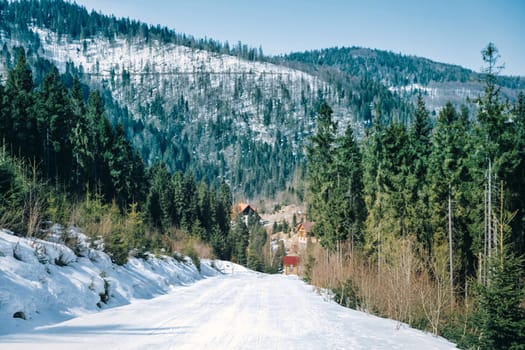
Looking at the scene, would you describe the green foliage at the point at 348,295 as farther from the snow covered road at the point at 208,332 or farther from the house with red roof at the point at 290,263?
the house with red roof at the point at 290,263

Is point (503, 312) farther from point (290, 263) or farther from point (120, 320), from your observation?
point (290, 263)

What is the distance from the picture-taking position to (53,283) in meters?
10.5

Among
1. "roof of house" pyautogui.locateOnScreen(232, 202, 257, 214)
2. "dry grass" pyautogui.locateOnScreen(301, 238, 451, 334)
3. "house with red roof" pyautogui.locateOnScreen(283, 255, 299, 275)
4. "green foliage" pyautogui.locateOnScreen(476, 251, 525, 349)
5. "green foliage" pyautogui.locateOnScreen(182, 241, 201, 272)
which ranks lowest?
"roof of house" pyautogui.locateOnScreen(232, 202, 257, 214)

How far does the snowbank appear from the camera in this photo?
8578 millimetres

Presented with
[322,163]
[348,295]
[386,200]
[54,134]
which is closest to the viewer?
[348,295]

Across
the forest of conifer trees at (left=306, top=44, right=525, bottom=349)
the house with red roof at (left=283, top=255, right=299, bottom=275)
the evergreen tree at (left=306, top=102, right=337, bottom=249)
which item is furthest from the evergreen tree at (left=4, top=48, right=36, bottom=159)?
the house with red roof at (left=283, top=255, right=299, bottom=275)

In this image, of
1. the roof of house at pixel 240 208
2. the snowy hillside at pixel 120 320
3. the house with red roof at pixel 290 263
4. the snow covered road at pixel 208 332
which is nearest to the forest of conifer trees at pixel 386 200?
Answer: the snowy hillside at pixel 120 320

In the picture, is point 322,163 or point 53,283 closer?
point 53,283

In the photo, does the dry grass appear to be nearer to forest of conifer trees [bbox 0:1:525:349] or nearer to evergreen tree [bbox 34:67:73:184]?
forest of conifer trees [bbox 0:1:525:349]

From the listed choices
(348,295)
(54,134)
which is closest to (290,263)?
(54,134)

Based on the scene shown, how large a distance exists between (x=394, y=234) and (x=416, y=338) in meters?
22.2

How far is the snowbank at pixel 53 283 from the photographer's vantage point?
858 centimetres

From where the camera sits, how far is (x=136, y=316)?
10828 millimetres

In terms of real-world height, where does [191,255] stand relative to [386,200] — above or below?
below
